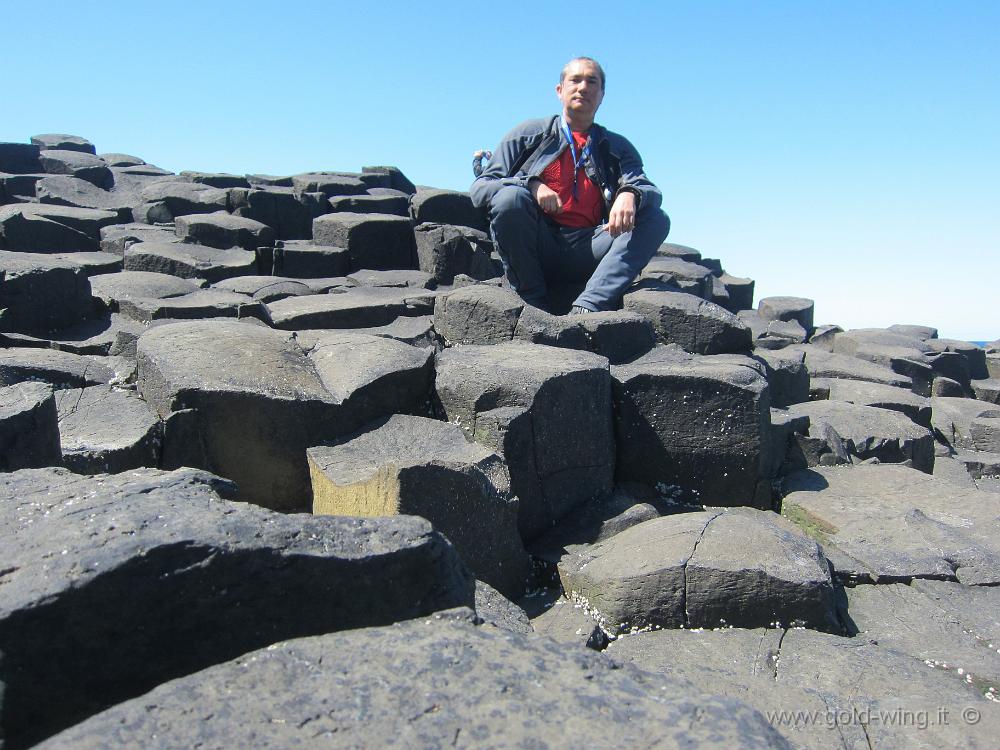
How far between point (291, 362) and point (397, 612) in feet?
5.94

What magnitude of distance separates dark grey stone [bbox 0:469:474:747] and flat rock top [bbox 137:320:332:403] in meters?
1.29

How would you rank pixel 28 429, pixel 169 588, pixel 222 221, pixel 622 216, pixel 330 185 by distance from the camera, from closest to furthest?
1. pixel 169 588
2. pixel 28 429
3. pixel 622 216
4. pixel 222 221
5. pixel 330 185

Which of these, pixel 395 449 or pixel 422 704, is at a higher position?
pixel 422 704

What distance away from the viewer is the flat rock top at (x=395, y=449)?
284cm

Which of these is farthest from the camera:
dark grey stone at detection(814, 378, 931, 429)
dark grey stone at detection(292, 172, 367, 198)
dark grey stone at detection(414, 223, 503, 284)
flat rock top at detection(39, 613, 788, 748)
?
dark grey stone at detection(292, 172, 367, 198)

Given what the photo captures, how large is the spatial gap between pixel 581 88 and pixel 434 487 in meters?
2.81

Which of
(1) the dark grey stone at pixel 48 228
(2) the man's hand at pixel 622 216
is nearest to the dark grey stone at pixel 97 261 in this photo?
(1) the dark grey stone at pixel 48 228

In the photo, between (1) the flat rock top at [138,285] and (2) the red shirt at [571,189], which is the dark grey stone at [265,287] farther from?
(2) the red shirt at [571,189]

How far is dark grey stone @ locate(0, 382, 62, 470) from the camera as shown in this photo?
231 cm

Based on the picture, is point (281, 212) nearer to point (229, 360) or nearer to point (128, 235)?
point (128, 235)

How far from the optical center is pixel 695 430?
3.44 metres

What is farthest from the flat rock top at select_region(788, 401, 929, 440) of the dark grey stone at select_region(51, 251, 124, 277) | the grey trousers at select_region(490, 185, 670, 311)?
the dark grey stone at select_region(51, 251, 124, 277)

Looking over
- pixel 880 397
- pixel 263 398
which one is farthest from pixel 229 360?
pixel 880 397

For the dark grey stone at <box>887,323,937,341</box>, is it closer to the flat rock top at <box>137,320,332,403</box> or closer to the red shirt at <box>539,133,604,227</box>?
the red shirt at <box>539,133,604,227</box>
